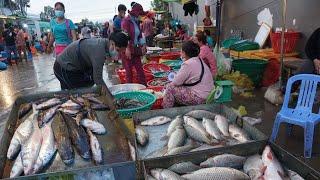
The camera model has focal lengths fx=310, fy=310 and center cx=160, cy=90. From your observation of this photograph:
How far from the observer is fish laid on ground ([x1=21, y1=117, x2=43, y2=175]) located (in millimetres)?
2705

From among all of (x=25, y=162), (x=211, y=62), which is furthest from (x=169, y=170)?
(x=211, y=62)

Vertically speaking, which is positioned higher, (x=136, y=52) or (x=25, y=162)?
(x=136, y=52)

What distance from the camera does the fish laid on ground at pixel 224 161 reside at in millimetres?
2584

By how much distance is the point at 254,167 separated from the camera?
8.18ft

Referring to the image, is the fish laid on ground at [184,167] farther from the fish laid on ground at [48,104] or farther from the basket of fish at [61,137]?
the fish laid on ground at [48,104]

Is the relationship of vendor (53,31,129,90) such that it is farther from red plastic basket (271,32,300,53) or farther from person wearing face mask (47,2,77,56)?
red plastic basket (271,32,300,53)

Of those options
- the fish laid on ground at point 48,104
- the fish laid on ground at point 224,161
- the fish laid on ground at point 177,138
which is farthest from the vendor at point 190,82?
the fish laid on ground at point 224,161

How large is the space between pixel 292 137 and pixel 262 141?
266cm

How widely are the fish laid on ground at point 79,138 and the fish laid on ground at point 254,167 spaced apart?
1430 millimetres

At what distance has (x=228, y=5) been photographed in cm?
1434

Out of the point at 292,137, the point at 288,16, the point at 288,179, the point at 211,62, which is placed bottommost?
the point at 292,137

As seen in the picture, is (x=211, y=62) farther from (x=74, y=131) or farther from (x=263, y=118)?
(x=74, y=131)

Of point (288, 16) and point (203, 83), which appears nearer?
point (203, 83)

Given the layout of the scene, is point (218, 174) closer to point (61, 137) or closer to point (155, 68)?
point (61, 137)
